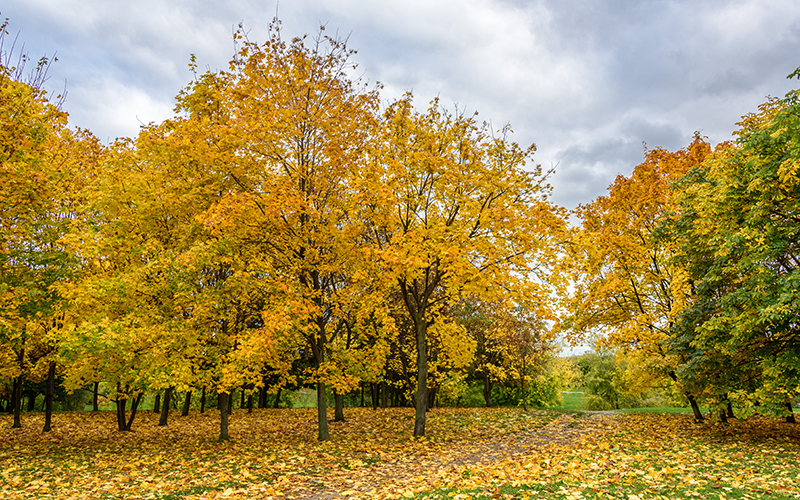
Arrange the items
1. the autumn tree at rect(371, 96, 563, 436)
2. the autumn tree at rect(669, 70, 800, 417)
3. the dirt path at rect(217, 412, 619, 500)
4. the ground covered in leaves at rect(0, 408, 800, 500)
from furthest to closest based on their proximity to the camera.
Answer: the autumn tree at rect(371, 96, 563, 436), the autumn tree at rect(669, 70, 800, 417), the dirt path at rect(217, 412, 619, 500), the ground covered in leaves at rect(0, 408, 800, 500)

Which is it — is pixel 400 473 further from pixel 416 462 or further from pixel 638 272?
pixel 638 272

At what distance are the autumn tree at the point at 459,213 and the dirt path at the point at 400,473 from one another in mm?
2649

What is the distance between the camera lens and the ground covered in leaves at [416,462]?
6.56m

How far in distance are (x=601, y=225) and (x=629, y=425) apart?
7981 millimetres

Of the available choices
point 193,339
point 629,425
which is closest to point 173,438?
point 193,339

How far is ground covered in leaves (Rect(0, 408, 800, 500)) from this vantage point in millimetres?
6562

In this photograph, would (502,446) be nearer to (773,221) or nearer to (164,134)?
(773,221)

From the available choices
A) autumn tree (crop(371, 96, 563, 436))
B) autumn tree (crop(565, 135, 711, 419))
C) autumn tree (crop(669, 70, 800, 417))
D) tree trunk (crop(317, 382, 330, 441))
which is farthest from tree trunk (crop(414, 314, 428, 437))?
autumn tree (crop(669, 70, 800, 417))

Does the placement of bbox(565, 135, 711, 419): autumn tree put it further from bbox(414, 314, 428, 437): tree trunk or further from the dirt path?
bbox(414, 314, 428, 437): tree trunk

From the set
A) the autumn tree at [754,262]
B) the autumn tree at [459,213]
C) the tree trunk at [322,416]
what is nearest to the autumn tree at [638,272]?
the autumn tree at [754,262]

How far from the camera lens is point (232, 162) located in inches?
472

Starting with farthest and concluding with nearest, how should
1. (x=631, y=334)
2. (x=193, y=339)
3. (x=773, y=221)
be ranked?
(x=631, y=334) → (x=193, y=339) → (x=773, y=221)

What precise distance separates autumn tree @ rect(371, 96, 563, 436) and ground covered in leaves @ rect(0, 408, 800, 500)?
10.4 ft

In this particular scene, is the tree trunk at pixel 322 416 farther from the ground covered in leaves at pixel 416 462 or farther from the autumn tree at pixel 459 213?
the autumn tree at pixel 459 213
